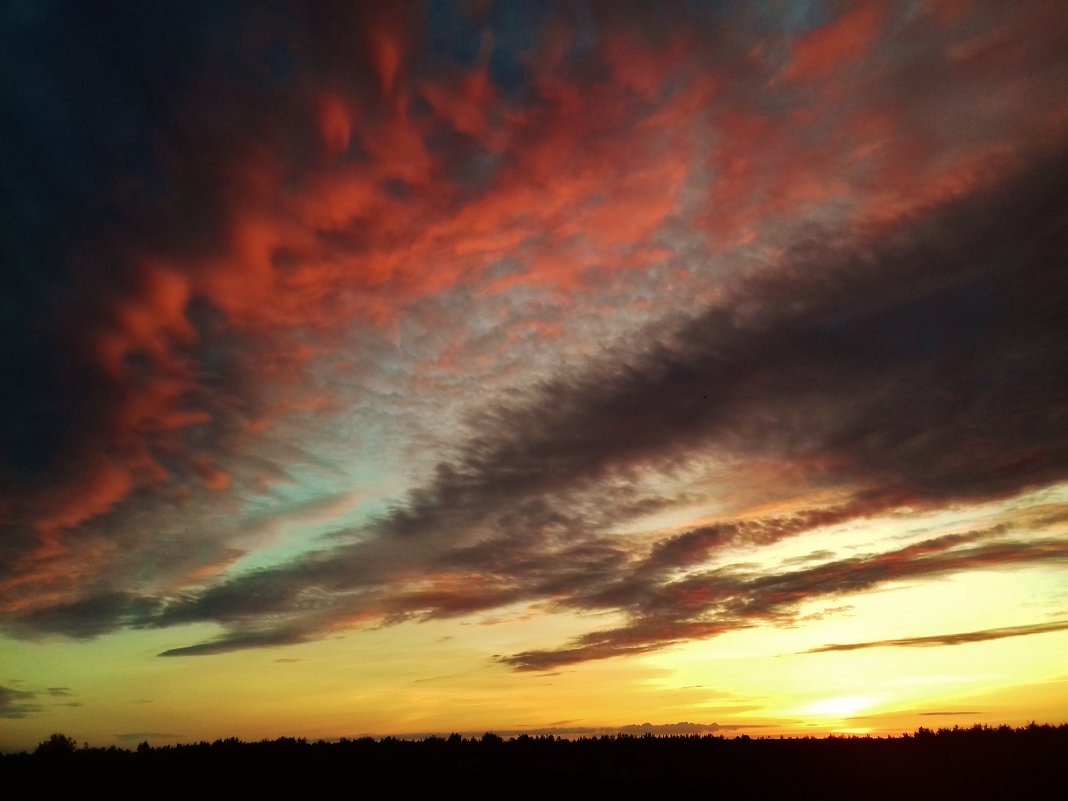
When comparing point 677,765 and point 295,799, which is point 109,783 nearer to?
point 295,799

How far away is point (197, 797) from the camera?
73.8 ft

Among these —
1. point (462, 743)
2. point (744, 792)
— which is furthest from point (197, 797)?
point (744, 792)

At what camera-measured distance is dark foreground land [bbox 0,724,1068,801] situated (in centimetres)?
2452

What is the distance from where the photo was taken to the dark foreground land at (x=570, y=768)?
2452 cm

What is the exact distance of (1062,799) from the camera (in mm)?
23062

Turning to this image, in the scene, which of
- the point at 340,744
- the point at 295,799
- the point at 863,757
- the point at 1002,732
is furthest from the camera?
the point at 1002,732

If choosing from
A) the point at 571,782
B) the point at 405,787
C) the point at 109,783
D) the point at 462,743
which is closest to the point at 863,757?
the point at 571,782

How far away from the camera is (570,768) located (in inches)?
1118

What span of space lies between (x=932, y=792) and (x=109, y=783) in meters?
28.8

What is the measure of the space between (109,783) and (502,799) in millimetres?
14018

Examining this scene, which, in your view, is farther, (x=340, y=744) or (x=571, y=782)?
(x=340, y=744)

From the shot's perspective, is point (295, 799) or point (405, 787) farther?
point (405, 787)

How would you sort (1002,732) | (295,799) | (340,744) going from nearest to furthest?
1. (295,799)
2. (340,744)
3. (1002,732)

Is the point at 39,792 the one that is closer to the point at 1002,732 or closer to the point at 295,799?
the point at 295,799
